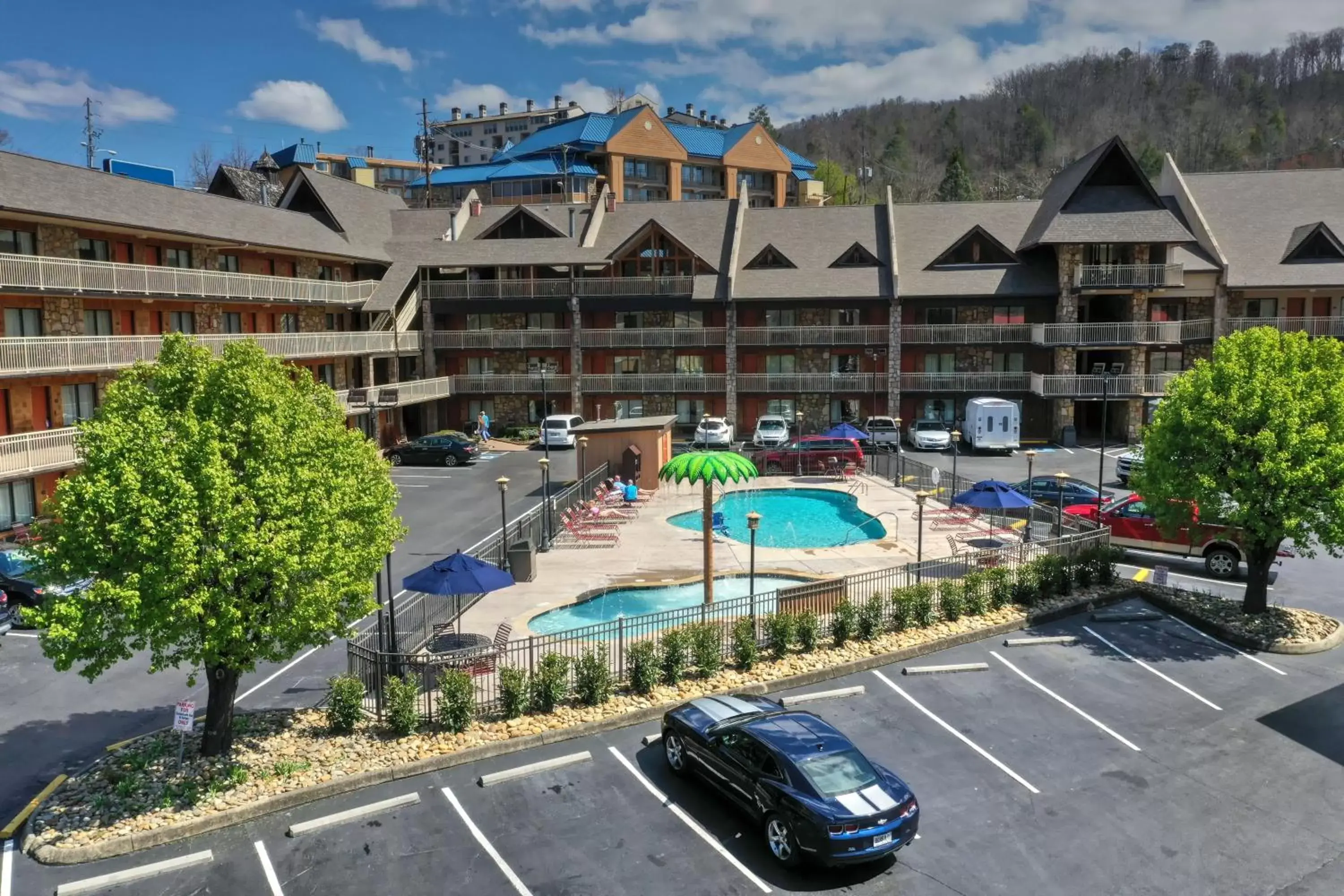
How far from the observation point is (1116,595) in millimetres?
23500

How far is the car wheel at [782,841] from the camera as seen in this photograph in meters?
12.4

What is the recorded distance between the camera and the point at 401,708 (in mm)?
16000

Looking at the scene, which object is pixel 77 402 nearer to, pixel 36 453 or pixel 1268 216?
pixel 36 453

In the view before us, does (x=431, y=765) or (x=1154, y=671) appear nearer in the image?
(x=431, y=765)

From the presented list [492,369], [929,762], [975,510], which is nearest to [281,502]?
[929,762]

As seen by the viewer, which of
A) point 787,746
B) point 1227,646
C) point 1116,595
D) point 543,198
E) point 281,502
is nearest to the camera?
point 787,746

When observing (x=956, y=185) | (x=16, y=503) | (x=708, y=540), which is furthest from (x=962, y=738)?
(x=956, y=185)

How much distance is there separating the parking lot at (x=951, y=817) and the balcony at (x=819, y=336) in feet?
110

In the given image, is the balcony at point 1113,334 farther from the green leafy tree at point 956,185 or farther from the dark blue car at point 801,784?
the green leafy tree at point 956,185

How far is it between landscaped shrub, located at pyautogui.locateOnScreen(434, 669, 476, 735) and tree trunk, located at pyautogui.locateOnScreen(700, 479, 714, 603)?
Answer: 6.88m

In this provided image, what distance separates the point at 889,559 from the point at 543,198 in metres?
65.4

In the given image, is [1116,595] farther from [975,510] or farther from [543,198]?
[543,198]

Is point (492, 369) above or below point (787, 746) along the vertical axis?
above

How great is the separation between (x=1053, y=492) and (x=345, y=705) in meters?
24.6
